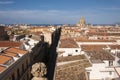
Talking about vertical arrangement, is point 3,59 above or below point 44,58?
above

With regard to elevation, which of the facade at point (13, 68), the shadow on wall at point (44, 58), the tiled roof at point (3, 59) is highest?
the tiled roof at point (3, 59)

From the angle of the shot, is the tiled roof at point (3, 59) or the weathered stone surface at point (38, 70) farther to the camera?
the tiled roof at point (3, 59)

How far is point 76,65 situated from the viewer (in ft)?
83.1

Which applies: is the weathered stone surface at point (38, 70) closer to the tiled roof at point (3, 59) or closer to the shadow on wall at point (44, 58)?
the tiled roof at point (3, 59)

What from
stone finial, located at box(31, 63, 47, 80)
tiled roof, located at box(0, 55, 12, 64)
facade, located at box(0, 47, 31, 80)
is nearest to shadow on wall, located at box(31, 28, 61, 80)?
facade, located at box(0, 47, 31, 80)

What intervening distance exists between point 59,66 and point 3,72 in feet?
31.1

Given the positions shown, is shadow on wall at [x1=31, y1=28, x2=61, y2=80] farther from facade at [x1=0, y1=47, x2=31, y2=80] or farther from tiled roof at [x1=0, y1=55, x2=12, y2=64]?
tiled roof at [x1=0, y1=55, x2=12, y2=64]

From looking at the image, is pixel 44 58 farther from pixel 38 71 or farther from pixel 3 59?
pixel 38 71

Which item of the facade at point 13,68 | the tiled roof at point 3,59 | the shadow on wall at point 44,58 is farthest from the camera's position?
the shadow on wall at point 44,58

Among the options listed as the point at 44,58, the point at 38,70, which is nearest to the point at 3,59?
the point at 38,70

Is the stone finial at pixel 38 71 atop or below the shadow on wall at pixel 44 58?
atop

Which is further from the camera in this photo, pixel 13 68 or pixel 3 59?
pixel 3 59

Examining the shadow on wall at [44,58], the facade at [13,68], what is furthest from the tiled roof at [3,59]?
the shadow on wall at [44,58]

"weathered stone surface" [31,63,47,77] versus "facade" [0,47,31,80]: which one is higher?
"weathered stone surface" [31,63,47,77]
